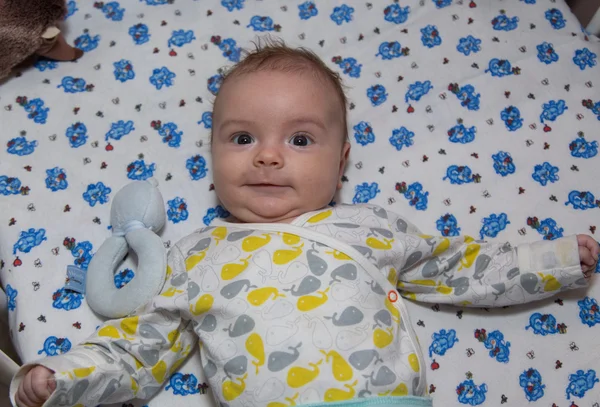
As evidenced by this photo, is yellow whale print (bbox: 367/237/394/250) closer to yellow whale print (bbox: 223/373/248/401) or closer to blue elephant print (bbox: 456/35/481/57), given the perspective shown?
yellow whale print (bbox: 223/373/248/401)

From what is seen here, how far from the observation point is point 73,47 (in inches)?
64.0

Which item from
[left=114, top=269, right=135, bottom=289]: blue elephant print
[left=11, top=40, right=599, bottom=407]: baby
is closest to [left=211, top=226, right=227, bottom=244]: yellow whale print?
[left=11, top=40, right=599, bottom=407]: baby

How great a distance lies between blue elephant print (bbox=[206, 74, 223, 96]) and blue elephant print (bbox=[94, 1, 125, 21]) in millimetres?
327

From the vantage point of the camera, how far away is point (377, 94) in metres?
1.60

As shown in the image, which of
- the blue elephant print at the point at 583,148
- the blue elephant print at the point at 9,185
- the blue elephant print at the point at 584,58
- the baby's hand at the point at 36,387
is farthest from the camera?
the blue elephant print at the point at 584,58

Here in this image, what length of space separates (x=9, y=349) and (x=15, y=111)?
681 millimetres

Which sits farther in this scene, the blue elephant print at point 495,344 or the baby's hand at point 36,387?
the blue elephant print at point 495,344

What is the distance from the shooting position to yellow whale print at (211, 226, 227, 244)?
1273 mm

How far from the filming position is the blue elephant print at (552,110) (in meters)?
1.56

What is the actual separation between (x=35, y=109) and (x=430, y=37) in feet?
3.51

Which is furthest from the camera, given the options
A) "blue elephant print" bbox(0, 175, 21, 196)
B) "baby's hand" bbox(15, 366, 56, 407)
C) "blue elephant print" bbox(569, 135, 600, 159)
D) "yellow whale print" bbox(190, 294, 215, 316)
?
"blue elephant print" bbox(569, 135, 600, 159)

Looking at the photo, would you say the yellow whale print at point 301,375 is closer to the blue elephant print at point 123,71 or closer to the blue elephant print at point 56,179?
the blue elephant print at point 56,179

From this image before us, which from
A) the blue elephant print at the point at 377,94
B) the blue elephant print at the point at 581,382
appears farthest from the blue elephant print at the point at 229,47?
the blue elephant print at the point at 581,382

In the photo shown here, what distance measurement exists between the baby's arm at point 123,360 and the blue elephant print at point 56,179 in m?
0.36
